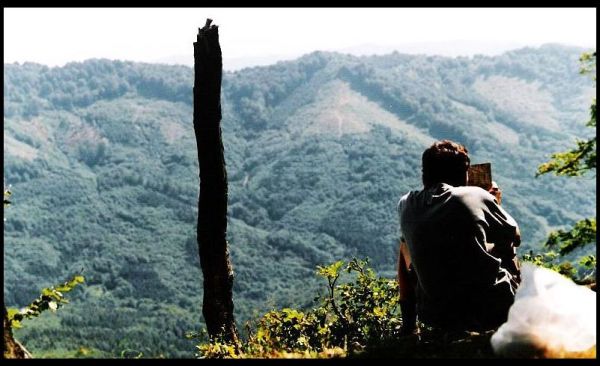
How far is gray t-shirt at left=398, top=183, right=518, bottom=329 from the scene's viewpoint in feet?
13.4

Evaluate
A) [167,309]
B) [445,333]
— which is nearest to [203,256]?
[445,333]

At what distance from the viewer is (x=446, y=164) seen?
4344 millimetres

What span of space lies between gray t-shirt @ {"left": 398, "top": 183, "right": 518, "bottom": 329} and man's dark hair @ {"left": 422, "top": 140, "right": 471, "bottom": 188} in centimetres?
10

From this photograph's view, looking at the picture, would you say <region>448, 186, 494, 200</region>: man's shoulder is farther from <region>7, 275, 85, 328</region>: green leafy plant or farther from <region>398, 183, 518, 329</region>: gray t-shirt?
<region>7, 275, 85, 328</region>: green leafy plant

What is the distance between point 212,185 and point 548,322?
11.5 feet

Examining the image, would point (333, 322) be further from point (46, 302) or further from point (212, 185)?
point (46, 302)

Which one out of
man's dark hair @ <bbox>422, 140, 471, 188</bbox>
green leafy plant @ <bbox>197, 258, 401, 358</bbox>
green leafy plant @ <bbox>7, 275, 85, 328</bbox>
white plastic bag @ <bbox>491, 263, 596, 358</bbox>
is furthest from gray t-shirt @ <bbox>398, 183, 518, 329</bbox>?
green leafy plant @ <bbox>7, 275, 85, 328</bbox>

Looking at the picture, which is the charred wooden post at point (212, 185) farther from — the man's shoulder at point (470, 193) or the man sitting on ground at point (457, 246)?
the man's shoulder at point (470, 193)

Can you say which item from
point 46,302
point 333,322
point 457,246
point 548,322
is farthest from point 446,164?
point 46,302

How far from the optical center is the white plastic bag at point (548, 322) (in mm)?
3414

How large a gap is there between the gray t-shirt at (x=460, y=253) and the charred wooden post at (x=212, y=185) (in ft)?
7.63
